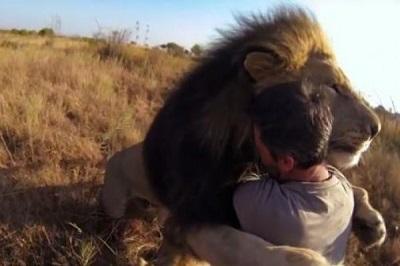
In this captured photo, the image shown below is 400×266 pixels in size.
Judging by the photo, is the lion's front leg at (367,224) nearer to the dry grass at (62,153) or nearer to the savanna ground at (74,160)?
the savanna ground at (74,160)

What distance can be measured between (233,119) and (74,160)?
7.11 ft

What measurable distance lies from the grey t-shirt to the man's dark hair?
6.1 inches

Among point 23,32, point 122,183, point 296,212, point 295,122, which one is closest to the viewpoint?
point 295,122

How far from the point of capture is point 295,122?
351cm

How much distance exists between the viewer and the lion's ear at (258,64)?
383 cm

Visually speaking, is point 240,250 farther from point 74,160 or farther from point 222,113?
point 74,160

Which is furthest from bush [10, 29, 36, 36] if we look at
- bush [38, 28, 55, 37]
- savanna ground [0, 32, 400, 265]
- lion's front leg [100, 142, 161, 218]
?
lion's front leg [100, 142, 161, 218]

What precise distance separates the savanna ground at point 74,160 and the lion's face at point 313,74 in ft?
3.27

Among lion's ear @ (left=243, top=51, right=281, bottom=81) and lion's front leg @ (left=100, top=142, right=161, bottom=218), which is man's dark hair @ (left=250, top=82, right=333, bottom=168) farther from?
lion's front leg @ (left=100, top=142, right=161, bottom=218)

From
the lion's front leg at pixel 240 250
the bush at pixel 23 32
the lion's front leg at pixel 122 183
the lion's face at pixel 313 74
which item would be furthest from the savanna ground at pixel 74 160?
the bush at pixel 23 32

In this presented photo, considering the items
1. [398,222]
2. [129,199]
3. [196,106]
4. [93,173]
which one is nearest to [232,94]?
[196,106]

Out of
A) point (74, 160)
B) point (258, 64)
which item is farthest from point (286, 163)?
point (74, 160)

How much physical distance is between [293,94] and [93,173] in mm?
2486

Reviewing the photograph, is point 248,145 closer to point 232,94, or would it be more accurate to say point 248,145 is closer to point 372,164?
point 232,94
